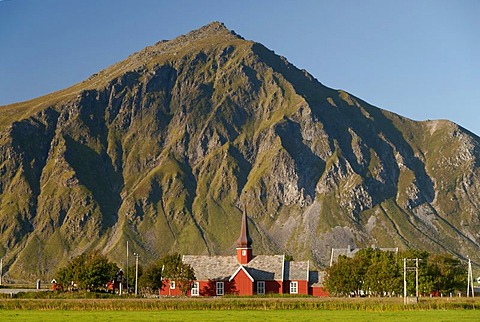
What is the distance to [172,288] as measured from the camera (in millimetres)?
162625

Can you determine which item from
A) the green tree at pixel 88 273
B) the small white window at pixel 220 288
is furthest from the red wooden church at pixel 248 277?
the green tree at pixel 88 273

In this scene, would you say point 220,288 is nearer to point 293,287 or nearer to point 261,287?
point 261,287

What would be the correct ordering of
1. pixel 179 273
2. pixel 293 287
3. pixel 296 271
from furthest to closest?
pixel 296 271
pixel 293 287
pixel 179 273

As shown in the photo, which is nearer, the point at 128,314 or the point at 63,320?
the point at 63,320

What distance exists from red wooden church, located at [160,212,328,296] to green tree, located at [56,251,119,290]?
12.5m

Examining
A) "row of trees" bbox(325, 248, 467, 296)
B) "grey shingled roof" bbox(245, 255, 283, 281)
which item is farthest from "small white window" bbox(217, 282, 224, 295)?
"row of trees" bbox(325, 248, 467, 296)

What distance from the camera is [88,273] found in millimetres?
156875

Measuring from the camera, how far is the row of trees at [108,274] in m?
156

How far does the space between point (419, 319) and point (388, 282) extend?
64.4 metres

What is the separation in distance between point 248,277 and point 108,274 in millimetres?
25495

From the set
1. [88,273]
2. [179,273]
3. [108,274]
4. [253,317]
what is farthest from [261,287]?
[253,317]

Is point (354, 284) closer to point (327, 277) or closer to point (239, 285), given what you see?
point (327, 277)

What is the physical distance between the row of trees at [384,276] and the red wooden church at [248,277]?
960 centimetres

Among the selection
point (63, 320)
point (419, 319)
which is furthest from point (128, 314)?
point (419, 319)
